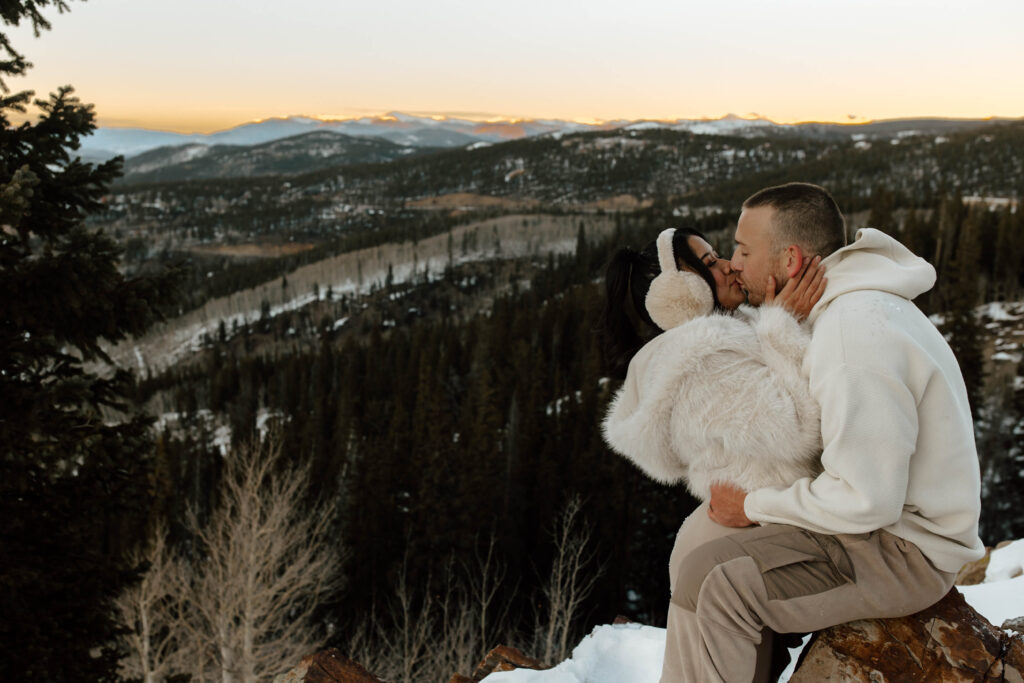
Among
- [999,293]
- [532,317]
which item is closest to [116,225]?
[532,317]

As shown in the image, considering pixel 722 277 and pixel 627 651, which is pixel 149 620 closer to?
pixel 627 651

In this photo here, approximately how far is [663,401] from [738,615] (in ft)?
2.79

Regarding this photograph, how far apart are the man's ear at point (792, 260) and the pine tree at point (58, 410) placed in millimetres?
4886

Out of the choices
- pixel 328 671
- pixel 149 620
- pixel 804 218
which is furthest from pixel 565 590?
pixel 804 218

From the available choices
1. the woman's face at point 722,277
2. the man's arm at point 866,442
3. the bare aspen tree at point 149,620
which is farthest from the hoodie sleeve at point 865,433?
the bare aspen tree at point 149,620

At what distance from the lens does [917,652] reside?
290 cm

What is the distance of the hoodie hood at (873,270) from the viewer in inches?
99.3

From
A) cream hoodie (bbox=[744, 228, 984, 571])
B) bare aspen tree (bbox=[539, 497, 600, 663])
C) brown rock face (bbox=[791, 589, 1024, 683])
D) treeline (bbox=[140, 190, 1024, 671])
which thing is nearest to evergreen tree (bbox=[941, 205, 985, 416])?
treeline (bbox=[140, 190, 1024, 671])

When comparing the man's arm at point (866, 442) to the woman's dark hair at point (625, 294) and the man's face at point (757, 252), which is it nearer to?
the man's face at point (757, 252)

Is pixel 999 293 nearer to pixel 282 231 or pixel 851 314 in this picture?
pixel 851 314

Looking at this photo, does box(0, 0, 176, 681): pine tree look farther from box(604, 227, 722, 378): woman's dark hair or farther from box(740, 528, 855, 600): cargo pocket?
box(740, 528, 855, 600): cargo pocket

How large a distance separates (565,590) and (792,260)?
14880 mm

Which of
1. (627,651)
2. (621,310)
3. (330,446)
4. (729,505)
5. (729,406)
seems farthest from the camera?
(330,446)

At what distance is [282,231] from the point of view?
19512 cm
